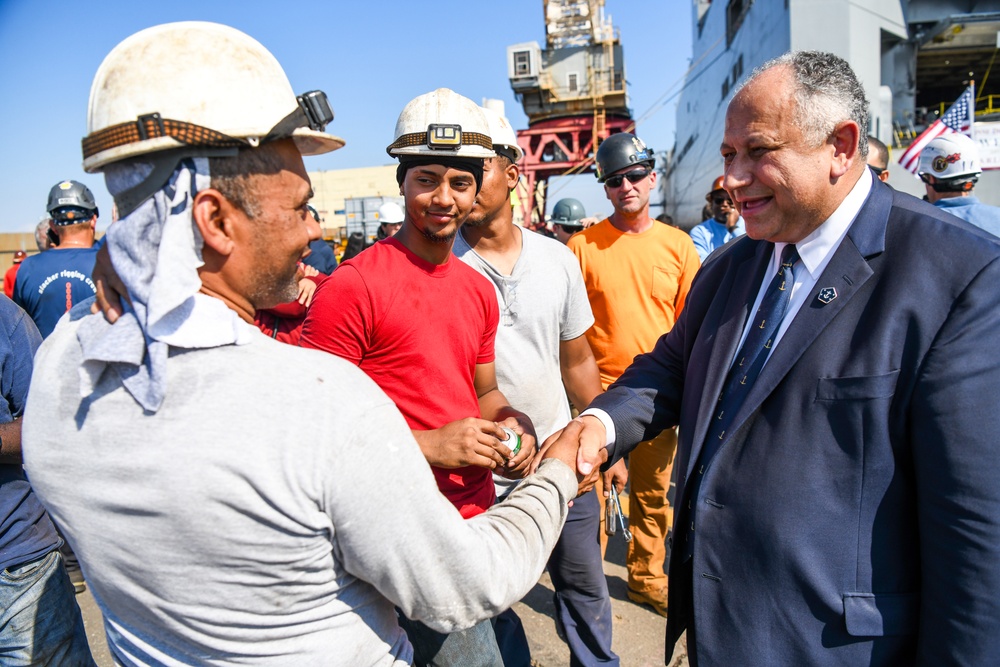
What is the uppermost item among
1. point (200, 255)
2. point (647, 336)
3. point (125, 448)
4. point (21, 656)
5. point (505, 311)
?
point (200, 255)

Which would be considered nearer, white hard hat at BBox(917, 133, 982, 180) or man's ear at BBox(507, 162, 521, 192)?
man's ear at BBox(507, 162, 521, 192)

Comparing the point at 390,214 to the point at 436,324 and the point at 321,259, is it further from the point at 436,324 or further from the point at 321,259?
the point at 436,324

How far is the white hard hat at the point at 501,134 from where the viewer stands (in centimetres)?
329

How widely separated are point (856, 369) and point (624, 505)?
3847 mm

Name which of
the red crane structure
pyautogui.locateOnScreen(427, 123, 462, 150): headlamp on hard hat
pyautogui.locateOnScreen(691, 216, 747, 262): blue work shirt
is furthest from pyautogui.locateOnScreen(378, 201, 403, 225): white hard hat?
the red crane structure

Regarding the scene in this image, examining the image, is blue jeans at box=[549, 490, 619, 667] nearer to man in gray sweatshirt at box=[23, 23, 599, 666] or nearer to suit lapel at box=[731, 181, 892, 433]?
suit lapel at box=[731, 181, 892, 433]

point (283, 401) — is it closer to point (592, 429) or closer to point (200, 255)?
point (200, 255)

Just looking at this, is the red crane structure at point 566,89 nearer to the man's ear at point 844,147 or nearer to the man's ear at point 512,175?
the man's ear at point 512,175

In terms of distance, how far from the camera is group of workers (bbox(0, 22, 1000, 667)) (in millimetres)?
1076

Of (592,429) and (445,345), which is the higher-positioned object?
(445,345)

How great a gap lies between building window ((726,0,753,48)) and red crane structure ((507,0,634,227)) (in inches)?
194

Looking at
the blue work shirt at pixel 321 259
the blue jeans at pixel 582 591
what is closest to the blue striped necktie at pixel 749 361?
the blue jeans at pixel 582 591

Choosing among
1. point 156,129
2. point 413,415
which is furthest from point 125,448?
point 413,415

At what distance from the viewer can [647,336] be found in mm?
3996
